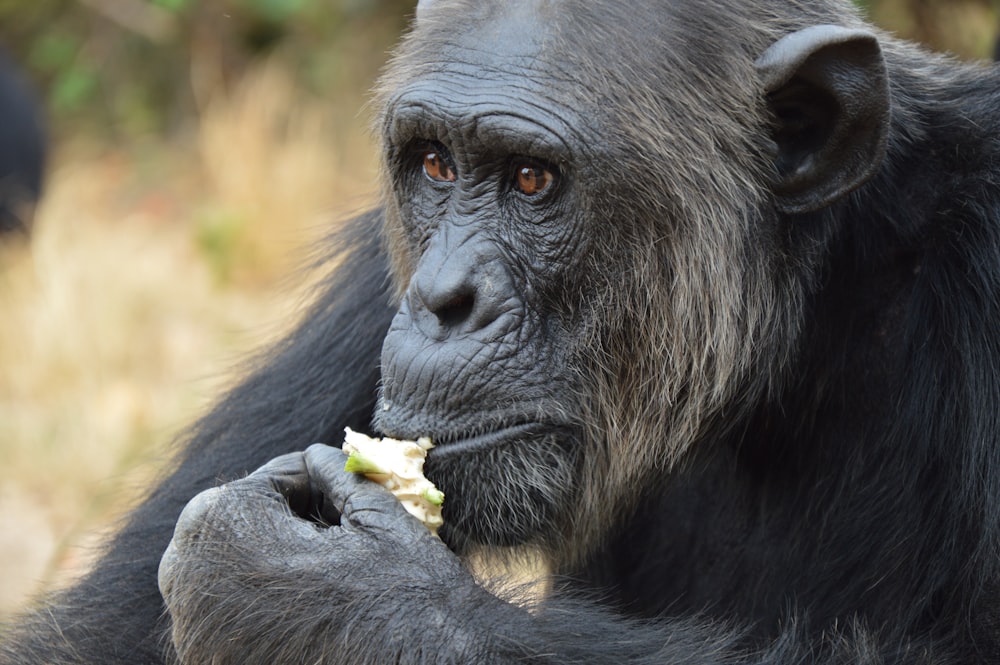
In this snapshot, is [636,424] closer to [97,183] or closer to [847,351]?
[847,351]

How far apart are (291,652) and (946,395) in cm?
212

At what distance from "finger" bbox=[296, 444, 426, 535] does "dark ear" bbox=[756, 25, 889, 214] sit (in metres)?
1.54

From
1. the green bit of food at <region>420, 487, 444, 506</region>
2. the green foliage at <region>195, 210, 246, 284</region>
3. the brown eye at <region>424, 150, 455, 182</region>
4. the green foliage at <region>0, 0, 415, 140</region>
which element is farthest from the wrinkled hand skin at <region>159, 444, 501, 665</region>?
the green foliage at <region>0, 0, 415, 140</region>

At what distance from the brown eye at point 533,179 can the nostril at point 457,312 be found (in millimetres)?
389

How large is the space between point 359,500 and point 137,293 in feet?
27.2

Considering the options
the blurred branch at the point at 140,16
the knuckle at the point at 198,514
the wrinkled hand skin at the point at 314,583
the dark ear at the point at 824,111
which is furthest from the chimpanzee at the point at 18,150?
the dark ear at the point at 824,111

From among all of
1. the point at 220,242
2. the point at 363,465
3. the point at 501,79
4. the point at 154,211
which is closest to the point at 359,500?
the point at 363,465

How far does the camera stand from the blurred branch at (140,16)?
1797 centimetres

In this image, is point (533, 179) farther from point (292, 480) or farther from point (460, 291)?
point (292, 480)

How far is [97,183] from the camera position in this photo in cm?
1744

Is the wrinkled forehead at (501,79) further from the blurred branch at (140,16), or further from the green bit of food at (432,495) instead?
the blurred branch at (140,16)

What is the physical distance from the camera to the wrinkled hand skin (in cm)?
358

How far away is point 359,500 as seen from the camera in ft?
12.3

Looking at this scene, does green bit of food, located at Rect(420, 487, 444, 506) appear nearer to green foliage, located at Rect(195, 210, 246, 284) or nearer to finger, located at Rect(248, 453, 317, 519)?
finger, located at Rect(248, 453, 317, 519)
